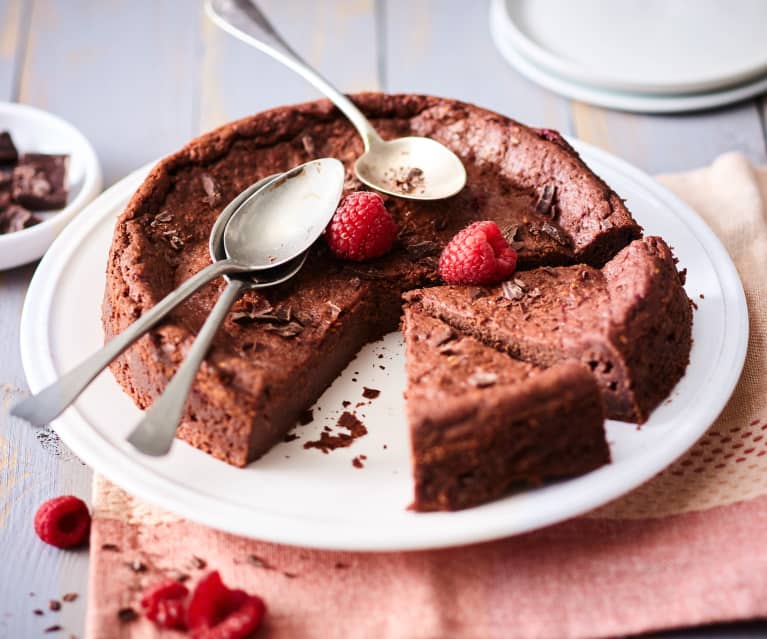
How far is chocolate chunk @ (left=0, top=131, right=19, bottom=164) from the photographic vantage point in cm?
497

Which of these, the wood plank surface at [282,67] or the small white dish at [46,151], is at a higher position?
the wood plank surface at [282,67]

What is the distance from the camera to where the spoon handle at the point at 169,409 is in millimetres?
2980

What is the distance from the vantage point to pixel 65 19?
20.1 ft

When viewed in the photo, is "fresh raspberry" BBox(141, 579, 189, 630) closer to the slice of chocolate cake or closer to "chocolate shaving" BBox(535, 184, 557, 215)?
the slice of chocolate cake

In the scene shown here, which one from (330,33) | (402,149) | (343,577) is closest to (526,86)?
(330,33)

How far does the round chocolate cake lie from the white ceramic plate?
1.43 m

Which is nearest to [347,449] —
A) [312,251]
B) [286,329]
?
[286,329]

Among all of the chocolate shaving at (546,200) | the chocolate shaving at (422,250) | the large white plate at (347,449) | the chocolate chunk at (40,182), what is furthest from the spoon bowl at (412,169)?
the chocolate chunk at (40,182)

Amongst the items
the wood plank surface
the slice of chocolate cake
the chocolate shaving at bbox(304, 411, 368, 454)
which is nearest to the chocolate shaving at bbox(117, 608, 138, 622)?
the chocolate shaving at bbox(304, 411, 368, 454)

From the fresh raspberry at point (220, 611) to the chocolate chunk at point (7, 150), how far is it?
2.97 meters

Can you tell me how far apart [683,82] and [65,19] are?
3.82m

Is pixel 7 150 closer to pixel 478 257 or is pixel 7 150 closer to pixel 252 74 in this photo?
pixel 252 74

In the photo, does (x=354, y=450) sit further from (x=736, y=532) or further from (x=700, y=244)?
(x=700, y=244)

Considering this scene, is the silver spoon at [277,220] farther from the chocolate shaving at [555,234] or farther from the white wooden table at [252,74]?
the white wooden table at [252,74]
